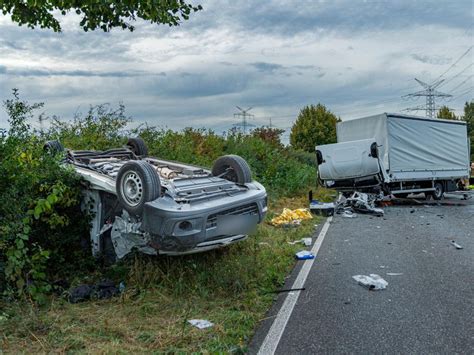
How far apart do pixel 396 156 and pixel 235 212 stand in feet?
38.2

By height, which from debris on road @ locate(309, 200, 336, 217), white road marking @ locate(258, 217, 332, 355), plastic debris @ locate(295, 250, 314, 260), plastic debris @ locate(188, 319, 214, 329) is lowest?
debris on road @ locate(309, 200, 336, 217)

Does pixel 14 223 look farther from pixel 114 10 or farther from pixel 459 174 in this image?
pixel 459 174

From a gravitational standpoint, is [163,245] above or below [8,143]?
below

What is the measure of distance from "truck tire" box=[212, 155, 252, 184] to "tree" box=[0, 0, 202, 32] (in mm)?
2142

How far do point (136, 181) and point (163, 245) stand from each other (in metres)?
0.73

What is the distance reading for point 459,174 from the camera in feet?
61.1

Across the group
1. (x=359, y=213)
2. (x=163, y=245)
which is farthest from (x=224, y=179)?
(x=359, y=213)

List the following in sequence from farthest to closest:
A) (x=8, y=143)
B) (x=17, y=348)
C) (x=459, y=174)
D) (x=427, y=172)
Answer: (x=459, y=174)
(x=427, y=172)
(x=8, y=143)
(x=17, y=348)

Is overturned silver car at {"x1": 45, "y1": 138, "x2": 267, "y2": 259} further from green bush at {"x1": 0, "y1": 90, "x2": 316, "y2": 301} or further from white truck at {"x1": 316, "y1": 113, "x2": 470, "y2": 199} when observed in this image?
white truck at {"x1": 316, "y1": 113, "x2": 470, "y2": 199}

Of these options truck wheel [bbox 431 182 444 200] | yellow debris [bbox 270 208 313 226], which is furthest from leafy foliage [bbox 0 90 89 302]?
truck wheel [bbox 431 182 444 200]

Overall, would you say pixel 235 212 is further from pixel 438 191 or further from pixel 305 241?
pixel 438 191

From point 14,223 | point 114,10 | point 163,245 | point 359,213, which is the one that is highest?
point 114,10

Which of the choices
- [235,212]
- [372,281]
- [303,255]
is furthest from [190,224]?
[303,255]

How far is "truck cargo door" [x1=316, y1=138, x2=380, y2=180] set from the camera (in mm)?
14281
